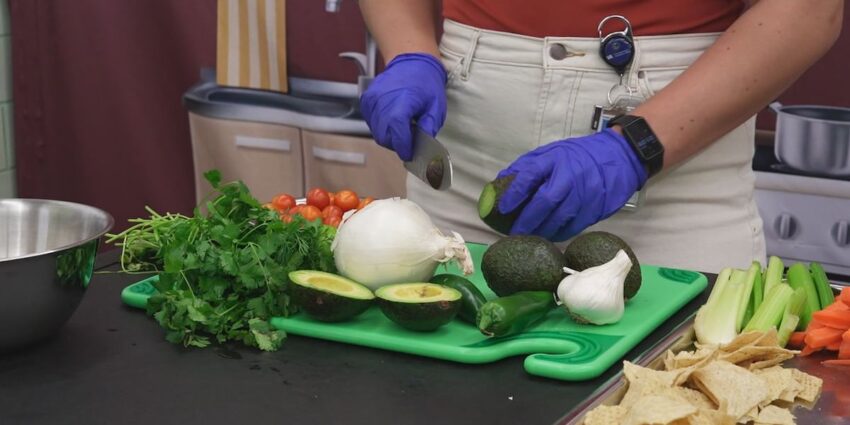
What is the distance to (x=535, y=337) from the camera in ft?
4.63

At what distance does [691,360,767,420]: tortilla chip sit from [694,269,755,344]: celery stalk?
0.16 metres

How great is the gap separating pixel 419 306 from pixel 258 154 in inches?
68.5

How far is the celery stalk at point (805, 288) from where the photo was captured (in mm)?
1503

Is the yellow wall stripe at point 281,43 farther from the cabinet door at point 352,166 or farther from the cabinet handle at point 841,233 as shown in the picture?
the cabinet handle at point 841,233

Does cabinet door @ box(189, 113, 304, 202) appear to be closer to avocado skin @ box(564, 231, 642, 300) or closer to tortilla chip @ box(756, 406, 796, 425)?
avocado skin @ box(564, 231, 642, 300)

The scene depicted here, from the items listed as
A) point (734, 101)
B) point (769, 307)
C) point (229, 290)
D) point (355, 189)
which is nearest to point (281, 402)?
point (229, 290)

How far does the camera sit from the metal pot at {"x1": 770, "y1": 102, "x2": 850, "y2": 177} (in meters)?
2.35

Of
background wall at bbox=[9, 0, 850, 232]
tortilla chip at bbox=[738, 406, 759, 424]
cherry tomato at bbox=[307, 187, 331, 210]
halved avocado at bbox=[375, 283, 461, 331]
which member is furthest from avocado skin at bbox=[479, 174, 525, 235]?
background wall at bbox=[9, 0, 850, 232]

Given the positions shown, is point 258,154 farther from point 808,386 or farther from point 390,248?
point 808,386

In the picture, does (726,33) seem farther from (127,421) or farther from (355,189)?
(355,189)

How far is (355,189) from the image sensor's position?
9.73 ft

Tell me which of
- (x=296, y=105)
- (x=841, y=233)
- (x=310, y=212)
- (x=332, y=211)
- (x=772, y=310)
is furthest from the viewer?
(x=296, y=105)

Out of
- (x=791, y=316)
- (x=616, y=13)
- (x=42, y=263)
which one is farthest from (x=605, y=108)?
(x=42, y=263)

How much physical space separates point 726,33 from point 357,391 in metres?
0.93
